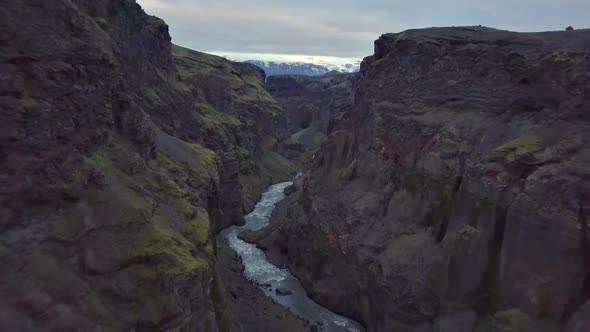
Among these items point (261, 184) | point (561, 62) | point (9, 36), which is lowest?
point (261, 184)

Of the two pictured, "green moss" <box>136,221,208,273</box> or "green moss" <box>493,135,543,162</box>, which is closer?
"green moss" <box>136,221,208,273</box>

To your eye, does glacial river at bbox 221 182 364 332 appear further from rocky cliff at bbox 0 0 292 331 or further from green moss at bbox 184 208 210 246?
green moss at bbox 184 208 210 246

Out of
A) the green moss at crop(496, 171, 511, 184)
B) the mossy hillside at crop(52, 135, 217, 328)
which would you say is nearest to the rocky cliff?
the mossy hillside at crop(52, 135, 217, 328)

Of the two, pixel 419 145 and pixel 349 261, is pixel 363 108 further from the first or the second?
pixel 349 261

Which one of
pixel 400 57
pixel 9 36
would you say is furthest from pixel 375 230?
pixel 9 36

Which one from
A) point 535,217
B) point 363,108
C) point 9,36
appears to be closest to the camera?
point 9,36

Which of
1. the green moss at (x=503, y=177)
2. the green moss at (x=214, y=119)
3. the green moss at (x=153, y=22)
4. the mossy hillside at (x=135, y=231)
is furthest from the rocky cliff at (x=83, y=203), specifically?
the green moss at (x=214, y=119)

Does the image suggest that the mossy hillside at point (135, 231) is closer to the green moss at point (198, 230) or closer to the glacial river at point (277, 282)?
the green moss at point (198, 230)

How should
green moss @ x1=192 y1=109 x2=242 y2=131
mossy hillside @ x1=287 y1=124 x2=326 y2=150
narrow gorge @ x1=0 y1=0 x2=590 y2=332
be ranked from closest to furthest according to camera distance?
narrow gorge @ x1=0 y1=0 x2=590 y2=332, green moss @ x1=192 y1=109 x2=242 y2=131, mossy hillside @ x1=287 y1=124 x2=326 y2=150
